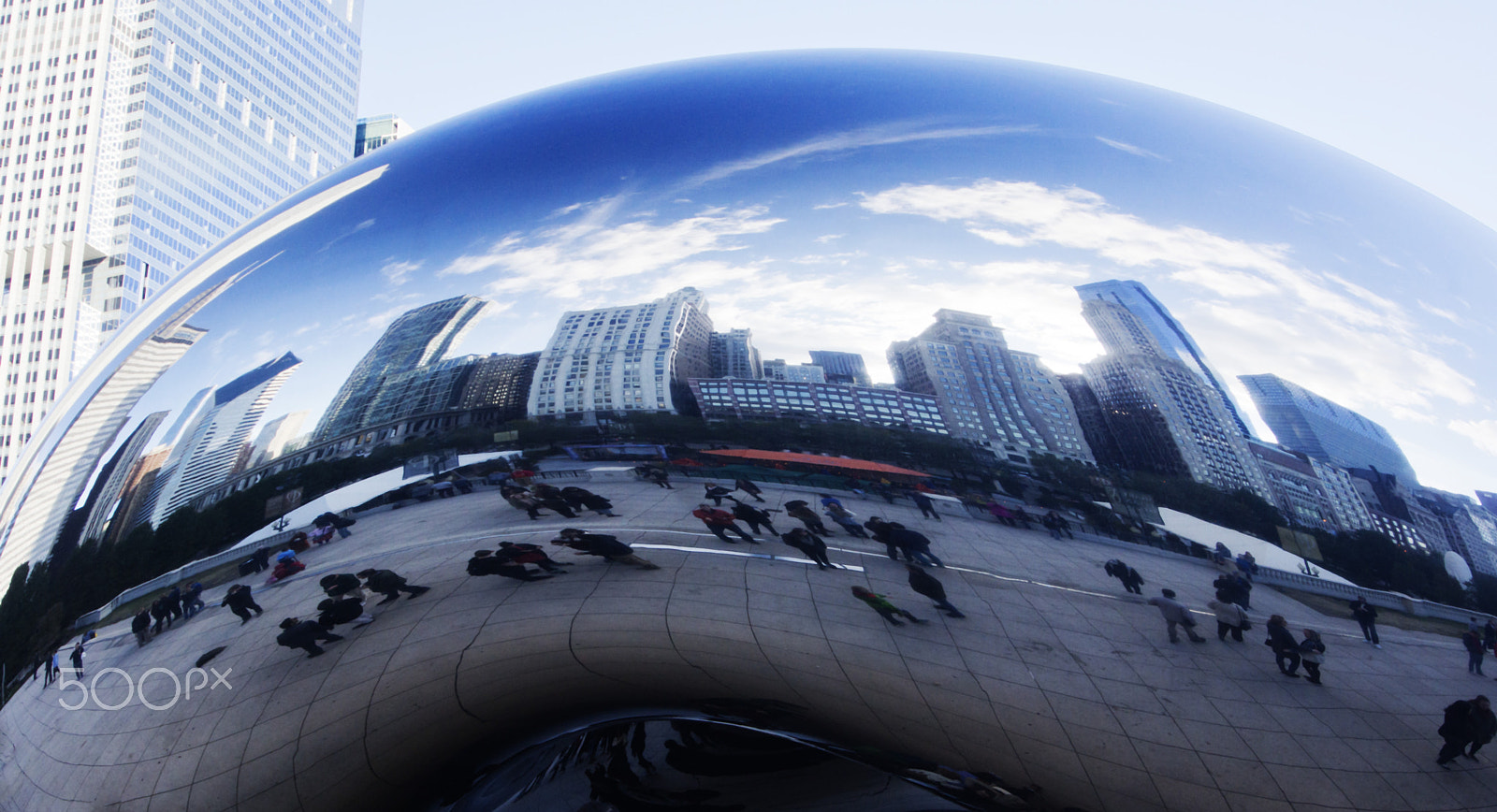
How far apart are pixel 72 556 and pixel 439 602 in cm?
121

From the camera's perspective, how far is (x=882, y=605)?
1529mm

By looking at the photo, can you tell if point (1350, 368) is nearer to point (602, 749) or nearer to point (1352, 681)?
point (1352, 681)

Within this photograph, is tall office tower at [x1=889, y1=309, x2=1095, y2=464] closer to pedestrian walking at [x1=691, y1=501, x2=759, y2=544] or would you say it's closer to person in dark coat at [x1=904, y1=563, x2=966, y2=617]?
person in dark coat at [x1=904, y1=563, x2=966, y2=617]

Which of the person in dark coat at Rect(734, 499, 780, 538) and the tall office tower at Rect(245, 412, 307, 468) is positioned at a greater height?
the tall office tower at Rect(245, 412, 307, 468)

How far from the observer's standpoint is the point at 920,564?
152 centimetres

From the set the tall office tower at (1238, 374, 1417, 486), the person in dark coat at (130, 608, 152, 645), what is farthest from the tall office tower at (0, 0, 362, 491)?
the tall office tower at (1238, 374, 1417, 486)

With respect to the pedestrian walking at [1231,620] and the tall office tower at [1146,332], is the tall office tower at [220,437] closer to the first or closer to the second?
the tall office tower at [1146,332]

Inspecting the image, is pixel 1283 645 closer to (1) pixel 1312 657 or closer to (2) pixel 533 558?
(1) pixel 1312 657

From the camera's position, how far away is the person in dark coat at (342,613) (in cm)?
169

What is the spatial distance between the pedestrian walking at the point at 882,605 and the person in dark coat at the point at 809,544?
0.09m

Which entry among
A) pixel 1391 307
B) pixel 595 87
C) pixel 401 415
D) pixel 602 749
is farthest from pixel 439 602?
pixel 1391 307

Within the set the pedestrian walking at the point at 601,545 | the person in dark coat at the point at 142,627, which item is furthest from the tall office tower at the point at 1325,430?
the person in dark coat at the point at 142,627

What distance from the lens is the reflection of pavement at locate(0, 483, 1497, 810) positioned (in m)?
1.34

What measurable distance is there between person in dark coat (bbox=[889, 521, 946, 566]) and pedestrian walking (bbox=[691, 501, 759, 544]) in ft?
1.16
